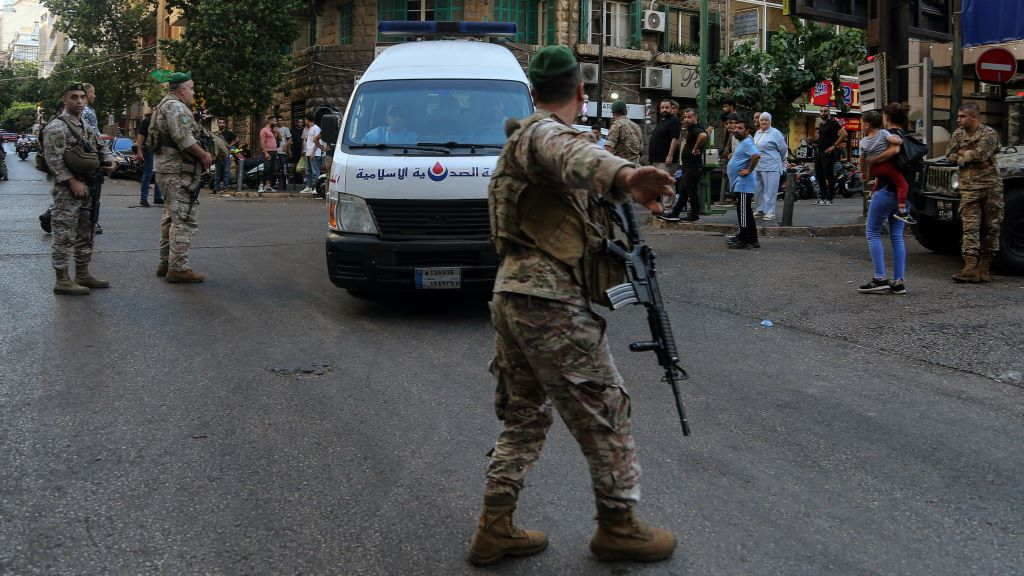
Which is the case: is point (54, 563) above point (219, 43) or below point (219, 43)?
below

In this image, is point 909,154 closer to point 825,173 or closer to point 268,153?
point 825,173

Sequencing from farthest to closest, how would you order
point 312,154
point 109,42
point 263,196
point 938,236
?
point 109,42 < point 312,154 < point 263,196 < point 938,236

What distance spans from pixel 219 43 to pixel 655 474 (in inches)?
1107

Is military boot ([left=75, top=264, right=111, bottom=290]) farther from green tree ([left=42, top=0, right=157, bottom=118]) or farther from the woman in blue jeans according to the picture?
green tree ([left=42, top=0, right=157, bottom=118])

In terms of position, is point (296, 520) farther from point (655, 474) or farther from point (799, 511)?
point (799, 511)

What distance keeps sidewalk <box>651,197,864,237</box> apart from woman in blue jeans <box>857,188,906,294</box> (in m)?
3.17

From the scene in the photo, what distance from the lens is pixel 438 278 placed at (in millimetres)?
8258

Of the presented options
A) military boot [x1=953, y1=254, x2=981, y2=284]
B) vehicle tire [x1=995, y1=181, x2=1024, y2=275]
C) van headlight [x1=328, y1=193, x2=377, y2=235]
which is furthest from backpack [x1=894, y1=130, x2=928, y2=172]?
van headlight [x1=328, y1=193, x2=377, y2=235]

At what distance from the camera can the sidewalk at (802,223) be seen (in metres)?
15.3

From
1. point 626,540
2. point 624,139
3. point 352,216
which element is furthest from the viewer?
point 624,139

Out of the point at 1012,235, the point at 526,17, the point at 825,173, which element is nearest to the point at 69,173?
the point at 1012,235

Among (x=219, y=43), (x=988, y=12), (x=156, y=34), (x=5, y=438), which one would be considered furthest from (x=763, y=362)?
(x=156, y=34)

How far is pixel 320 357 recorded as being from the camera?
7176 millimetres

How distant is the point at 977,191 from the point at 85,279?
28.0 feet
